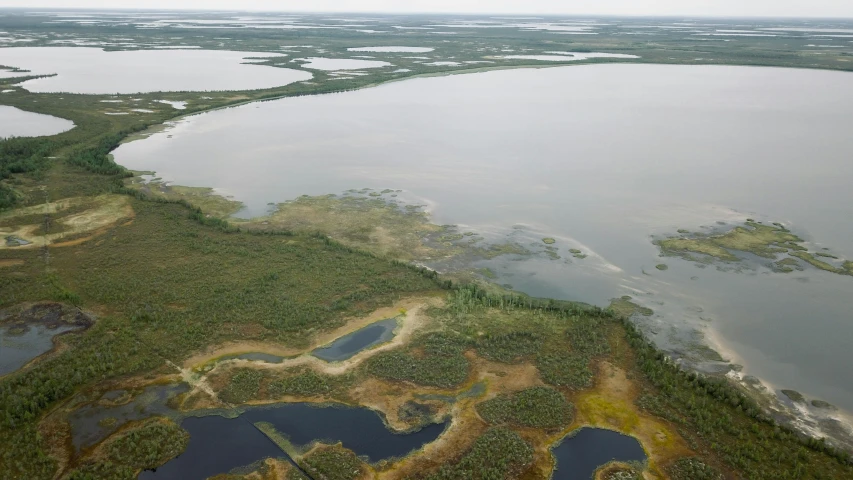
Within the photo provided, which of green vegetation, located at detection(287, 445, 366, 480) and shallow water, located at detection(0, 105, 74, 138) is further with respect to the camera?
shallow water, located at detection(0, 105, 74, 138)

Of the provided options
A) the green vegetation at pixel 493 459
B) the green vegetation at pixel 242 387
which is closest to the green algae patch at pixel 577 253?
the green vegetation at pixel 493 459

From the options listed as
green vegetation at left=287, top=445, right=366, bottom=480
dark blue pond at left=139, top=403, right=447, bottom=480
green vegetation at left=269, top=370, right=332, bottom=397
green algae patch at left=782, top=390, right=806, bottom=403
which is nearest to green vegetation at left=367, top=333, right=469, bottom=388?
green vegetation at left=269, top=370, right=332, bottom=397

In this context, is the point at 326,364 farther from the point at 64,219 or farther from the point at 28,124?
the point at 28,124

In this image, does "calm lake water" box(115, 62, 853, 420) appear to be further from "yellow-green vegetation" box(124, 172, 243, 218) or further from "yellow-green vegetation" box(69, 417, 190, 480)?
"yellow-green vegetation" box(69, 417, 190, 480)

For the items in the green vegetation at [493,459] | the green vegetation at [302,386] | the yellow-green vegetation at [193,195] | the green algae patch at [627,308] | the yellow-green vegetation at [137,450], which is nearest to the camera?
the yellow-green vegetation at [137,450]

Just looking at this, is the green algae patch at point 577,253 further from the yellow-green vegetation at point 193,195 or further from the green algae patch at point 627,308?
the yellow-green vegetation at point 193,195

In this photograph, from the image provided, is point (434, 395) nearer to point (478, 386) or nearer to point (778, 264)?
point (478, 386)

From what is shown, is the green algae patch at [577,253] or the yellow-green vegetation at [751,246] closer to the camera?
the yellow-green vegetation at [751,246]

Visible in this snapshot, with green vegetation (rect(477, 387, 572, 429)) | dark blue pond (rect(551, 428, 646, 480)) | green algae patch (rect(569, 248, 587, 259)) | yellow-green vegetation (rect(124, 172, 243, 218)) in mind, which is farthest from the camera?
yellow-green vegetation (rect(124, 172, 243, 218))
